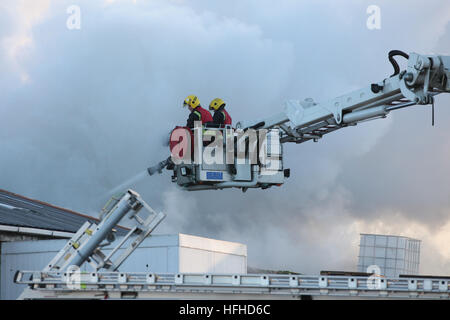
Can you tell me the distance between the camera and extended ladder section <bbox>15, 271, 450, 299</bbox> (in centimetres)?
1608

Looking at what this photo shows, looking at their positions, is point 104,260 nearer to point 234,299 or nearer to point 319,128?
point 234,299

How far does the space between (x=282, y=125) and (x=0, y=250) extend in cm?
1601

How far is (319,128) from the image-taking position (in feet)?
69.9

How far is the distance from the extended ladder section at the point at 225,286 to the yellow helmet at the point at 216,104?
22.5 feet

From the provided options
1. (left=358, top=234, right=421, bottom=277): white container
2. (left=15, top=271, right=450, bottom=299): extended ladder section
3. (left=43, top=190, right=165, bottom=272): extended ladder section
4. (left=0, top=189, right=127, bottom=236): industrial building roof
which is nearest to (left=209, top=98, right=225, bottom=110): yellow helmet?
(left=43, top=190, right=165, bottom=272): extended ladder section

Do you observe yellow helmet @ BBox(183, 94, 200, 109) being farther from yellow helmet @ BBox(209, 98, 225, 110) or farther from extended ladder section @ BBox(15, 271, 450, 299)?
extended ladder section @ BBox(15, 271, 450, 299)

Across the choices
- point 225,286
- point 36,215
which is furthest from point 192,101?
point 36,215

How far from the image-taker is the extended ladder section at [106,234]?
68.7ft

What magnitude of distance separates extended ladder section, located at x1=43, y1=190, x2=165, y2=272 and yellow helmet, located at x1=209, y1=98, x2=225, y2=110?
156 inches

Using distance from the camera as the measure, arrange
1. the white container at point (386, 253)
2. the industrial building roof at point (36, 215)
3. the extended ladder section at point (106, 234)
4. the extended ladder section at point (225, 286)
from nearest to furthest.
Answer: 1. the extended ladder section at point (225, 286)
2. the extended ladder section at point (106, 234)
3. the white container at point (386, 253)
4. the industrial building roof at point (36, 215)

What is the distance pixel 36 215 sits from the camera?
3784 centimetres

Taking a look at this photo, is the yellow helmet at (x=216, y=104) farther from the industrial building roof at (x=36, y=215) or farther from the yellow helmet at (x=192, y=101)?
the industrial building roof at (x=36, y=215)

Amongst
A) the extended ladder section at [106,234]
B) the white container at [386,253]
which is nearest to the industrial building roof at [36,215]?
the extended ladder section at [106,234]
